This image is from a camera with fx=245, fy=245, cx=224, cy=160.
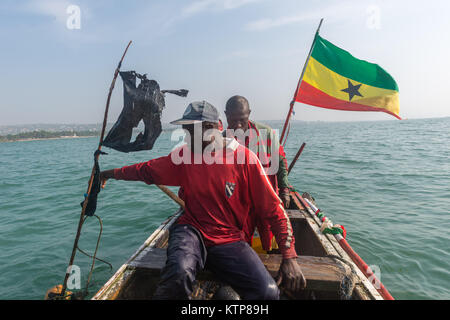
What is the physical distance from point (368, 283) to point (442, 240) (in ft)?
17.4

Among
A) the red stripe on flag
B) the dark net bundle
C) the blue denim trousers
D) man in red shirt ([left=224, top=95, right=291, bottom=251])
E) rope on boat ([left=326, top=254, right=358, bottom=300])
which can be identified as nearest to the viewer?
the blue denim trousers

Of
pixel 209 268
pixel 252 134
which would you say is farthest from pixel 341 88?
pixel 209 268

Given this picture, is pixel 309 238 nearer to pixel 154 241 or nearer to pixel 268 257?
pixel 268 257

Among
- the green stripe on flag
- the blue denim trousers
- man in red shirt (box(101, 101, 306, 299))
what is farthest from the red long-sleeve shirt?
the green stripe on flag

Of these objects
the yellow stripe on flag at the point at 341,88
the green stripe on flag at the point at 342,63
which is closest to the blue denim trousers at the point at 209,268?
the yellow stripe on flag at the point at 341,88

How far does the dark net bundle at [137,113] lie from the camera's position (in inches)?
117

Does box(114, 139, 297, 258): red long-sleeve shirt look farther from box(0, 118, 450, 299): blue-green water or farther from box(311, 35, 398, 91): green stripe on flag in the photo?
box(311, 35, 398, 91): green stripe on flag

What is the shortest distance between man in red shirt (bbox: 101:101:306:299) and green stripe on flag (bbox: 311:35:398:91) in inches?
167

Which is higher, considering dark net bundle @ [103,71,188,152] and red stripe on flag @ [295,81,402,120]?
red stripe on flag @ [295,81,402,120]

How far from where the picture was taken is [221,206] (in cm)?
228

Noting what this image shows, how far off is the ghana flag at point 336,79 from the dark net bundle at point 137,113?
3435 millimetres

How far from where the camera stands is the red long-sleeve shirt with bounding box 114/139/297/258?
2260 mm

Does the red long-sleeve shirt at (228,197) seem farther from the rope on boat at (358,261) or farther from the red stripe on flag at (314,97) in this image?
the red stripe on flag at (314,97)

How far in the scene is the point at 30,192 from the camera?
12609 millimetres
